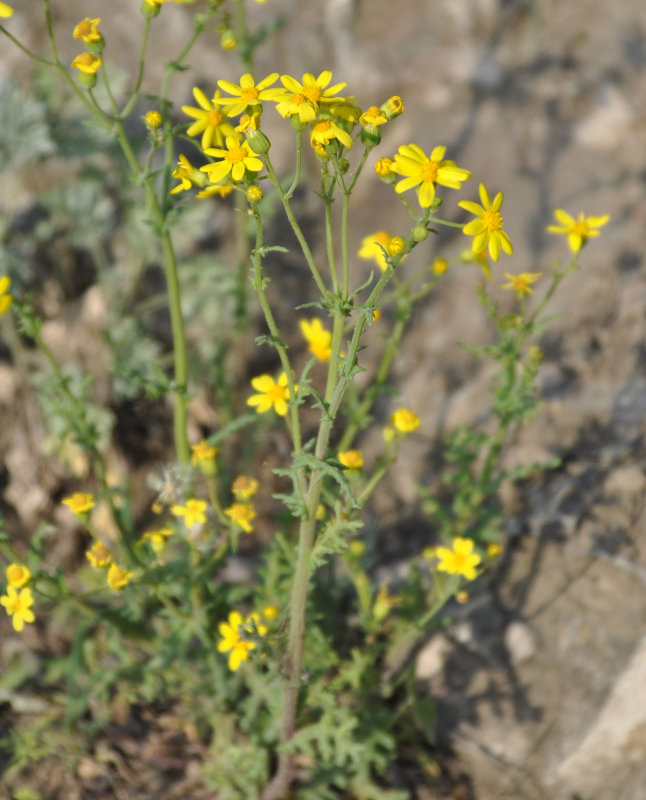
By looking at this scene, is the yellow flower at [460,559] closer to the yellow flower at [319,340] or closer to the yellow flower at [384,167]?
the yellow flower at [319,340]

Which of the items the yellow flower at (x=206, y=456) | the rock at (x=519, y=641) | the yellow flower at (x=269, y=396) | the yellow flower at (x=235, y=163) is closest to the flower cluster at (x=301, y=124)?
the yellow flower at (x=235, y=163)

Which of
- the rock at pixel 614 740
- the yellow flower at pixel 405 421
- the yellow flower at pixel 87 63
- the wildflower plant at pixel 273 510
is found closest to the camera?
the wildflower plant at pixel 273 510

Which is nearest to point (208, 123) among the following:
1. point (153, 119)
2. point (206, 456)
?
point (153, 119)

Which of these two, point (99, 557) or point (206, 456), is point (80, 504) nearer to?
point (99, 557)

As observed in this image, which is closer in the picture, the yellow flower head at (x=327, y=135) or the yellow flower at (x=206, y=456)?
the yellow flower head at (x=327, y=135)

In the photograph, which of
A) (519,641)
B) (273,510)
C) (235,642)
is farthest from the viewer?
(273,510)

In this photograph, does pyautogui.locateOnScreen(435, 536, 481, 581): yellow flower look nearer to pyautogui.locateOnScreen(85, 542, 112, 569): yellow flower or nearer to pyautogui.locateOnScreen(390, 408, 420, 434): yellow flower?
pyautogui.locateOnScreen(390, 408, 420, 434): yellow flower

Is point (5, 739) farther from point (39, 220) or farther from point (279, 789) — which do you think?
point (39, 220)

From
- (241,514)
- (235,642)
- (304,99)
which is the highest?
(304,99)
